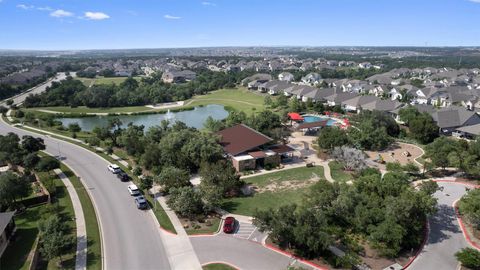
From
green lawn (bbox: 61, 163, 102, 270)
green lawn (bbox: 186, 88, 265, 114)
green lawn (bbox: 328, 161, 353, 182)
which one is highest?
green lawn (bbox: 61, 163, 102, 270)

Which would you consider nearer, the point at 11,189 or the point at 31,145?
the point at 11,189

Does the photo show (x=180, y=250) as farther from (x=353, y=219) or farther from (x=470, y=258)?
(x=470, y=258)

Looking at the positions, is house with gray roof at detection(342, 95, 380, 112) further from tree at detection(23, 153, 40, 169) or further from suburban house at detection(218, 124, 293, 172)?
tree at detection(23, 153, 40, 169)

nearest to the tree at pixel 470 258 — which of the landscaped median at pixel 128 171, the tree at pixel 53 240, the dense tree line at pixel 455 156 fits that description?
the dense tree line at pixel 455 156

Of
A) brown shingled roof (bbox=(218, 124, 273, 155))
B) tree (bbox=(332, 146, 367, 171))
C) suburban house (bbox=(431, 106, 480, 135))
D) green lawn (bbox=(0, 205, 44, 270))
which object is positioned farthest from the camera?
suburban house (bbox=(431, 106, 480, 135))

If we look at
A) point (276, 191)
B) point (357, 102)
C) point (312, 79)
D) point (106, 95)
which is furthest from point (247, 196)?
point (312, 79)

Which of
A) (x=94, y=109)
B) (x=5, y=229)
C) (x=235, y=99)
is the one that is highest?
(x=5, y=229)

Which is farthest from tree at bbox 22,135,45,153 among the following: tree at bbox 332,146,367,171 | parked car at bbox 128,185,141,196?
tree at bbox 332,146,367,171
